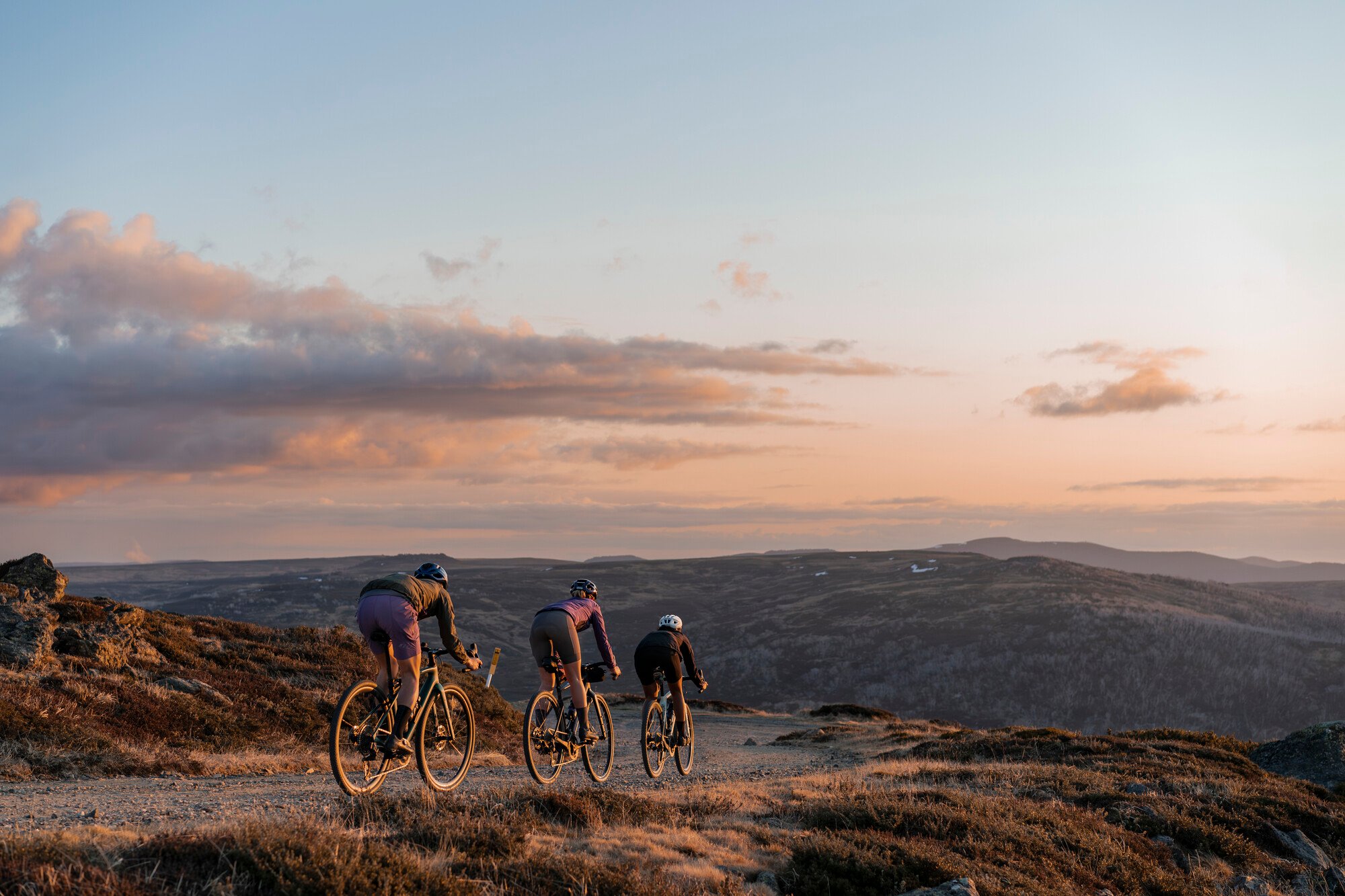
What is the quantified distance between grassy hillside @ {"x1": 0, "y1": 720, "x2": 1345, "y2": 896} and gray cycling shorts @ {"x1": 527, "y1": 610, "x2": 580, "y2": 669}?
178cm

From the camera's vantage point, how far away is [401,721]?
1070 centimetres

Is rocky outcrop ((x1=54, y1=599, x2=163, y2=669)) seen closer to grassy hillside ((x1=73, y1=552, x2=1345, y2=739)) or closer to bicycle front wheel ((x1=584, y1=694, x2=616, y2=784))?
bicycle front wheel ((x1=584, y1=694, x2=616, y2=784))

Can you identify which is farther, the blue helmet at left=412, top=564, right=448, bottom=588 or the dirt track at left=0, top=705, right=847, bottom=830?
the blue helmet at left=412, top=564, right=448, bottom=588

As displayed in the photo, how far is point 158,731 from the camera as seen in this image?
59.7 feet

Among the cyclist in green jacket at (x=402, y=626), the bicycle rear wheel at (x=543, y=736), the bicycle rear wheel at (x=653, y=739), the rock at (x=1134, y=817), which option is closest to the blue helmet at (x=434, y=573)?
the cyclist in green jacket at (x=402, y=626)

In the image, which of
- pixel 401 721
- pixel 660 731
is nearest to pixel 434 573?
pixel 401 721

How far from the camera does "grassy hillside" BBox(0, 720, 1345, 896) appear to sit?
22.3ft

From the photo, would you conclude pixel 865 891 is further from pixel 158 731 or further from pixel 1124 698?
pixel 1124 698

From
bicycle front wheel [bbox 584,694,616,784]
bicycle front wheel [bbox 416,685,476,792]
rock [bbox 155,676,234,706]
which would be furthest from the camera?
rock [bbox 155,676,234,706]

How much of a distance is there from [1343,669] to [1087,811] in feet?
359

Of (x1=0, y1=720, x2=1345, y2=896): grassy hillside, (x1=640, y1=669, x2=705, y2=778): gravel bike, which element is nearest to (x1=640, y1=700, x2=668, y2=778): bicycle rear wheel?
(x1=640, y1=669, x2=705, y2=778): gravel bike

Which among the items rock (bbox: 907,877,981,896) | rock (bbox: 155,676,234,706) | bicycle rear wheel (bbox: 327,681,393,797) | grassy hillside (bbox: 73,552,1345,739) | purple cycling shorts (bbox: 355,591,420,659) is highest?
purple cycling shorts (bbox: 355,591,420,659)

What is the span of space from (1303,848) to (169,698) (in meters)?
20.8

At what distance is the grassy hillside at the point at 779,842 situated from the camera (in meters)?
6.80
